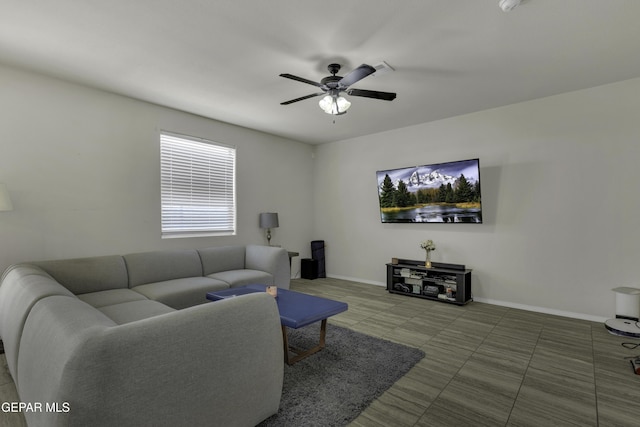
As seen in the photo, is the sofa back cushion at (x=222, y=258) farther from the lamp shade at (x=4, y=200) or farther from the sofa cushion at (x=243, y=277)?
the lamp shade at (x=4, y=200)

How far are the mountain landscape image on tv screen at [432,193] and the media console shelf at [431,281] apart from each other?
0.72 m

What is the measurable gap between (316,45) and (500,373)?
3153 mm

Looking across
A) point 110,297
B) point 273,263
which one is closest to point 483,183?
point 273,263

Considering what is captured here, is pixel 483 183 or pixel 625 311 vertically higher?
pixel 483 183

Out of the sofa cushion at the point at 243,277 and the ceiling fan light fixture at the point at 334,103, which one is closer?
the ceiling fan light fixture at the point at 334,103

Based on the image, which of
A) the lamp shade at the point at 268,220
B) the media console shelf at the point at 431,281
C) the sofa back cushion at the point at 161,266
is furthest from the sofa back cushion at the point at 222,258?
the media console shelf at the point at 431,281

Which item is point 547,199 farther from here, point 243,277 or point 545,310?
point 243,277

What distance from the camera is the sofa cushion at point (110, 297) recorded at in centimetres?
278

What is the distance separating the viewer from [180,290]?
Result: 327 centimetres

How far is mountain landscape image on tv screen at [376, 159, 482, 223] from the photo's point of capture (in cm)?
421

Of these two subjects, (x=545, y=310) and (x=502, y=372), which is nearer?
(x=502, y=372)

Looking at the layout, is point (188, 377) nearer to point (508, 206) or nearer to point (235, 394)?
point (235, 394)

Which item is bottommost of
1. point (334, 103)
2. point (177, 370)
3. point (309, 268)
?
point (309, 268)

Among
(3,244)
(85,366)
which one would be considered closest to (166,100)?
(3,244)
